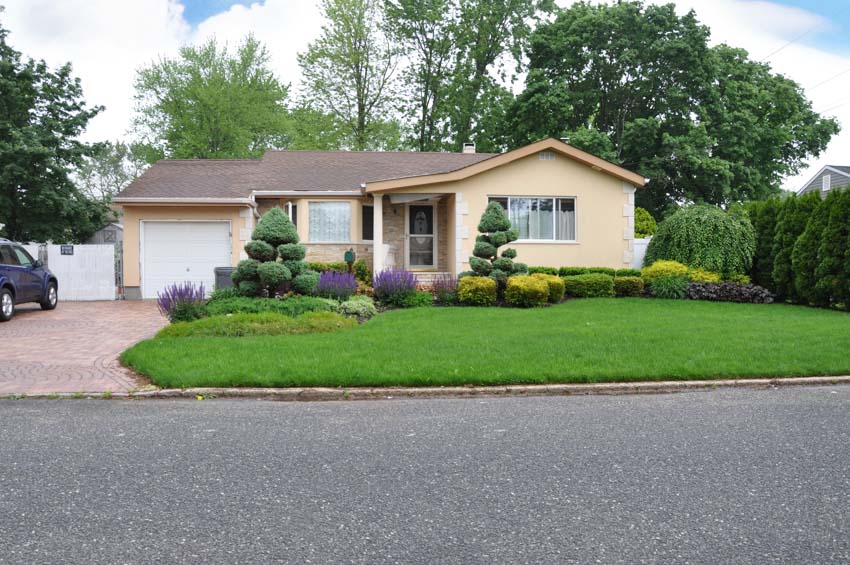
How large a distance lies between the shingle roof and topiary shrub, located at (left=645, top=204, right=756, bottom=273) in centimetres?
653

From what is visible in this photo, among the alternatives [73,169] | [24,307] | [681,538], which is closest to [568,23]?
[73,169]

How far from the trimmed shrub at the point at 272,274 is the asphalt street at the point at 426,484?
6.22m

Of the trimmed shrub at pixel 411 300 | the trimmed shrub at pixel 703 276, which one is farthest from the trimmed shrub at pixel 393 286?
the trimmed shrub at pixel 703 276

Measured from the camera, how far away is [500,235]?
610 inches

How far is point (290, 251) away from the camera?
12.7 meters

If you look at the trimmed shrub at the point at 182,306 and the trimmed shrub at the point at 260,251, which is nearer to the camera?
the trimmed shrub at the point at 182,306

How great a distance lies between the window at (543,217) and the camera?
59.6ft

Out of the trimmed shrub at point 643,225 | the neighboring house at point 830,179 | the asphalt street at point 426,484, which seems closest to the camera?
the asphalt street at point 426,484

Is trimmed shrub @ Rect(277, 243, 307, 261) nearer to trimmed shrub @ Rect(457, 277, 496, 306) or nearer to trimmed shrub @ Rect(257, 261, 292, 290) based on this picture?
trimmed shrub @ Rect(257, 261, 292, 290)

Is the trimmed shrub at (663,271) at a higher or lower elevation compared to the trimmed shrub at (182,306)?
higher

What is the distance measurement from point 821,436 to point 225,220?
16522mm

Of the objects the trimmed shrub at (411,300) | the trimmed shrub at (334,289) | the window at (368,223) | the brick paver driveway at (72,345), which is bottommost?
the brick paver driveway at (72,345)

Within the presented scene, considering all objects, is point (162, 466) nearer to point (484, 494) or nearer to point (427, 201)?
point (484, 494)

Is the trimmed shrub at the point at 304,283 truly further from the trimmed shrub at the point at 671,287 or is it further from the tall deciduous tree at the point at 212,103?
the tall deciduous tree at the point at 212,103
